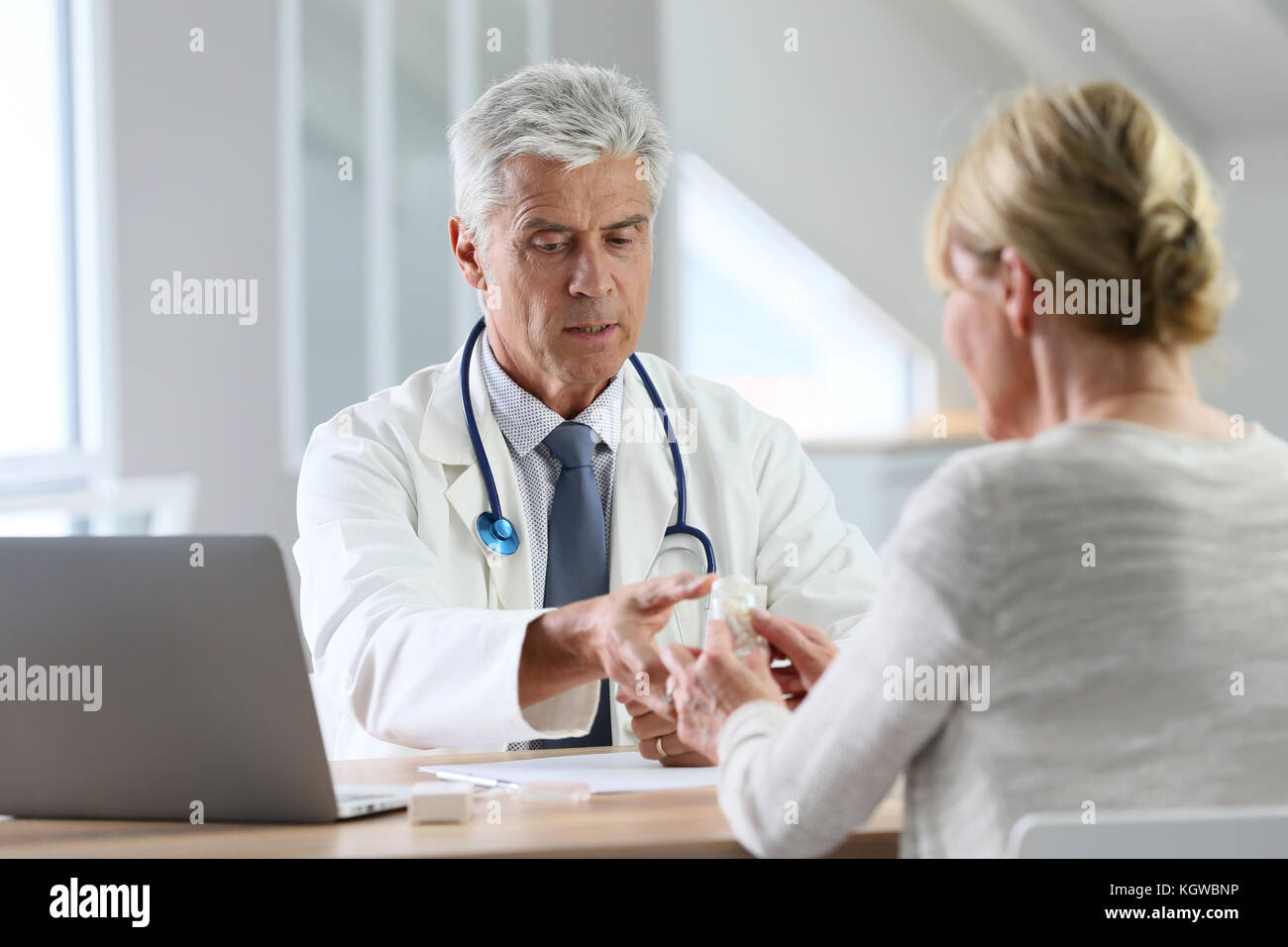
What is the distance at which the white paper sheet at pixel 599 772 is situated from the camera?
1.28 meters

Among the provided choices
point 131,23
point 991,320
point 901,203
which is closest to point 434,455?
point 991,320

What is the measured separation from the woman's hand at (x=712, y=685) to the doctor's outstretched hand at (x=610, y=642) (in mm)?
77

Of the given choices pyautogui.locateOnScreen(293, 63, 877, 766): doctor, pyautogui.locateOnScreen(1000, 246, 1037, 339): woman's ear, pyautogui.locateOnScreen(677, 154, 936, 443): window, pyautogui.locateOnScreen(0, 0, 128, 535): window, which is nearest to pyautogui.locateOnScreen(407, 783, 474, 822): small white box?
pyautogui.locateOnScreen(293, 63, 877, 766): doctor

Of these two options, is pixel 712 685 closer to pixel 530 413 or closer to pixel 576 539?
pixel 576 539

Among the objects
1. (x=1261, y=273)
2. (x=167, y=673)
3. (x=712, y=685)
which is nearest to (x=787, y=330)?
(x=1261, y=273)

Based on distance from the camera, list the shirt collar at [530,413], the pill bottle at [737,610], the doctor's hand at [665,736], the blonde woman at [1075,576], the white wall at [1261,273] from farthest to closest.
Result: the white wall at [1261,273]
the shirt collar at [530,413]
the doctor's hand at [665,736]
the pill bottle at [737,610]
the blonde woman at [1075,576]

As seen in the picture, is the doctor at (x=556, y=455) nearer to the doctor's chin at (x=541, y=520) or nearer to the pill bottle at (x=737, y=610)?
the doctor's chin at (x=541, y=520)

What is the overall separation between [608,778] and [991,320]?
59 centimetres

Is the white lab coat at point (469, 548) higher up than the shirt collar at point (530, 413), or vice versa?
the shirt collar at point (530, 413)

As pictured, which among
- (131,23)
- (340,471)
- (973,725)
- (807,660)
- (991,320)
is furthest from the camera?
(131,23)

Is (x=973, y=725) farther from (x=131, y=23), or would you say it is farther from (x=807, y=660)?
(x=131, y=23)

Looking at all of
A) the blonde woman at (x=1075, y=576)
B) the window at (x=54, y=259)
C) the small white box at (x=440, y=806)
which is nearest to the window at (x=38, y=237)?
the window at (x=54, y=259)

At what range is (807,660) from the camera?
129 centimetres

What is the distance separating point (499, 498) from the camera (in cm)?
177
